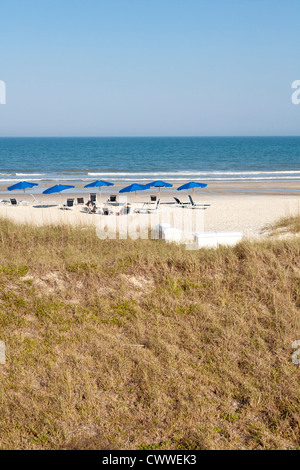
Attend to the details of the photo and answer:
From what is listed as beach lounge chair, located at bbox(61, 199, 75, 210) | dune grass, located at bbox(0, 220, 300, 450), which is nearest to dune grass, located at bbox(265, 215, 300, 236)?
dune grass, located at bbox(0, 220, 300, 450)

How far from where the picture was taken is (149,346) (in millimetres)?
6305

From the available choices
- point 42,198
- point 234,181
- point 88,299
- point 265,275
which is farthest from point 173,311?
point 234,181

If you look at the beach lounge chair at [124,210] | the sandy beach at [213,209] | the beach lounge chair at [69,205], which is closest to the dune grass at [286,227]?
the sandy beach at [213,209]

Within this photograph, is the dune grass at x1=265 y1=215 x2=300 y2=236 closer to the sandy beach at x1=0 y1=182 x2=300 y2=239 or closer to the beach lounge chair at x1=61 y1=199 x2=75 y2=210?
the sandy beach at x1=0 y1=182 x2=300 y2=239

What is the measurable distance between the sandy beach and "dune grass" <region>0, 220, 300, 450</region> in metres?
5.36

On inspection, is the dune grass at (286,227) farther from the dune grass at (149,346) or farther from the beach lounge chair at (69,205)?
the beach lounge chair at (69,205)

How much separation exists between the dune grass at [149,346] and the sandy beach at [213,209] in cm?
536

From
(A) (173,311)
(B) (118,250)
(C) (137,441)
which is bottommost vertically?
(C) (137,441)

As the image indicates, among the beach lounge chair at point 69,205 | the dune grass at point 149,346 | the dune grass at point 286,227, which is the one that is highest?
the beach lounge chair at point 69,205

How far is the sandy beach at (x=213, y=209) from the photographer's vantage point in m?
18.1

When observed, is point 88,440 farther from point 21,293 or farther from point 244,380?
point 21,293

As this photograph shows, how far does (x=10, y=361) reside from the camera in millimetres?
5938

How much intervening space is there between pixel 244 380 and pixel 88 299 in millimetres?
3263

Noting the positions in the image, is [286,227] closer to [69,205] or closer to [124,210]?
[124,210]
